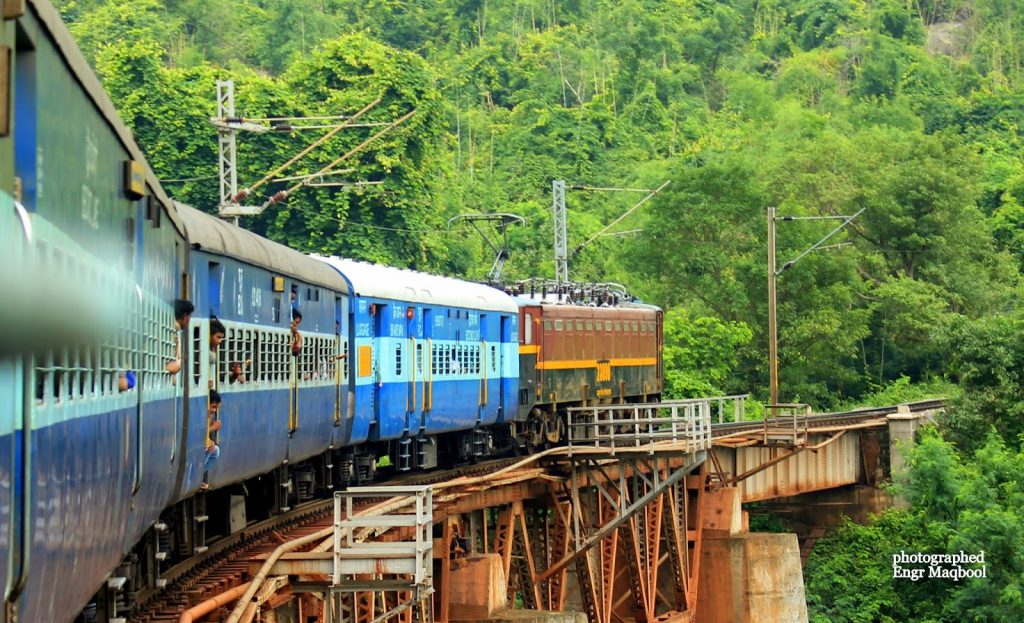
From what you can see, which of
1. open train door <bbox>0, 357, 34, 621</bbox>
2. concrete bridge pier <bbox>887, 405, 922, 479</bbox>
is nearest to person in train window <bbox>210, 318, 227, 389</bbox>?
open train door <bbox>0, 357, 34, 621</bbox>

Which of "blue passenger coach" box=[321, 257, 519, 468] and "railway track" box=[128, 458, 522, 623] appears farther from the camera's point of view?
"blue passenger coach" box=[321, 257, 519, 468]

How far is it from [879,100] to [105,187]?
4038 inches

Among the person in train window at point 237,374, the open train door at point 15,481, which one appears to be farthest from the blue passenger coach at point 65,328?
the person in train window at point 237,374

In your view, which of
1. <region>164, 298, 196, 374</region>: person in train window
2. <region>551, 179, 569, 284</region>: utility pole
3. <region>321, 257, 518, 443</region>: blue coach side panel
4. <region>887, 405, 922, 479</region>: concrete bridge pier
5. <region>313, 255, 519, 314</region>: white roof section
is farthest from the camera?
<region>887, 405, 922, 479</region>: concrete bridge pier

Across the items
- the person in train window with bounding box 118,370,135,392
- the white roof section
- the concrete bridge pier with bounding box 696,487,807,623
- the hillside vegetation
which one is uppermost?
the hillside vegetation

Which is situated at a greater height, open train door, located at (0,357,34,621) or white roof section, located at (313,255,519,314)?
white roof section, located at (313,255,519,314)

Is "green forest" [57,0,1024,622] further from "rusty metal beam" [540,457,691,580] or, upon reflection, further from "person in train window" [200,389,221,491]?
"person in train window" [200,389,221,491]

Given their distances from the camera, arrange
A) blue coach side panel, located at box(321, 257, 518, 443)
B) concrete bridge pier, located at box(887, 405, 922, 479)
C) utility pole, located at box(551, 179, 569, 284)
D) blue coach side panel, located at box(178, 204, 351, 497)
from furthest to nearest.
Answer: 1. concrete bridge pier, located at box(887, 405, 922, 479)
2. utility pole, located at box(551, 179, 569, 284)
3. blue coach side panel, located at box(321, 257, 518, 443)
4. blue coach side panel, located at box(178, 204, 351, 497)

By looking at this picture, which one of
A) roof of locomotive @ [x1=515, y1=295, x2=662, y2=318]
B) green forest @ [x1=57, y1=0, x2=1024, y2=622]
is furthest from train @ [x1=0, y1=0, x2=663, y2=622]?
green forest @ [x1=57, y1=0, x2=1024, y2=622]

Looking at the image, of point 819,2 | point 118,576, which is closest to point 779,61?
point 819,2

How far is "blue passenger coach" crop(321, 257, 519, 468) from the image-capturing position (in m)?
21.8

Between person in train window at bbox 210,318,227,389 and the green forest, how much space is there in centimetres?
2456

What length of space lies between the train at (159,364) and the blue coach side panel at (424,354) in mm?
50

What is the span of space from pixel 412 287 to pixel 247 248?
384 inches
